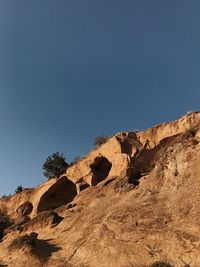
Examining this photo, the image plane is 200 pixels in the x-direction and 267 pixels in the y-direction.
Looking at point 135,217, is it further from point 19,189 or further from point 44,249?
point 19,189

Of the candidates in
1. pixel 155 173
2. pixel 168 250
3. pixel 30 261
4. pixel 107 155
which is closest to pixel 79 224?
pixel 30 261

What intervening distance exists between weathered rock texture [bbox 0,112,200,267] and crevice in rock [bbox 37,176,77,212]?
7.78 meters

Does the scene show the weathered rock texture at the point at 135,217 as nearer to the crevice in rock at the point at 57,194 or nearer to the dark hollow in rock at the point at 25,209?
the crevice in rock at the point at 57,194

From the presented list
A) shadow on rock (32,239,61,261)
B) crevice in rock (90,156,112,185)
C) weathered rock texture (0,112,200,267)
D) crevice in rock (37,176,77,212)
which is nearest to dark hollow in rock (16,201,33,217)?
crevice in rock (37,176,77,212)

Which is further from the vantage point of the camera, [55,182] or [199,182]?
[55,182]

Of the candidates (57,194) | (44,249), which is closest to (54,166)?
(57,194)

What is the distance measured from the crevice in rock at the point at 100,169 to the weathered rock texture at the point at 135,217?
2451mm

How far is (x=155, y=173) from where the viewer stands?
84.6 ft

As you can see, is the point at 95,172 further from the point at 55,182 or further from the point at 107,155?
the point at 55,182

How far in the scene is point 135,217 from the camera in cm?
2272

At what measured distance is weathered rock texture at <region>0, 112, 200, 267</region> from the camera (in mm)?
19953

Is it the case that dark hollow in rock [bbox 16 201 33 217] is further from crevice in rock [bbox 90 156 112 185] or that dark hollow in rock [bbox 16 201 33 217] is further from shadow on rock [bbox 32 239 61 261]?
shadow on rock [bbox 32 239 61 261]

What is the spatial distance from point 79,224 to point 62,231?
162 centimetres

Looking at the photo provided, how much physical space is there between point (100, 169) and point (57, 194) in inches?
271
